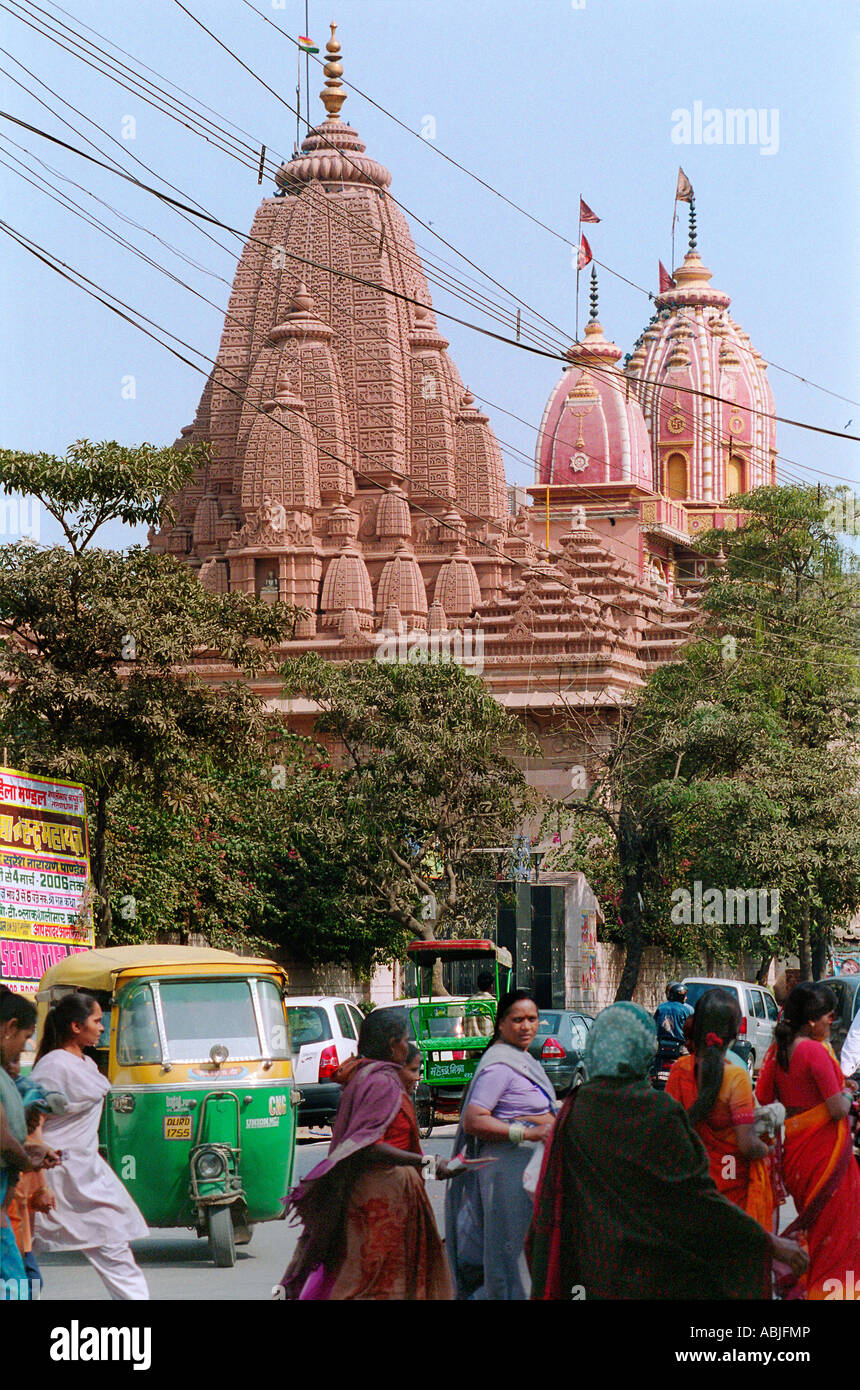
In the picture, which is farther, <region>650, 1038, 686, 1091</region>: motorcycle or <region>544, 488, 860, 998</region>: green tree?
<region>544, 488, 860, 998</region>: green tree

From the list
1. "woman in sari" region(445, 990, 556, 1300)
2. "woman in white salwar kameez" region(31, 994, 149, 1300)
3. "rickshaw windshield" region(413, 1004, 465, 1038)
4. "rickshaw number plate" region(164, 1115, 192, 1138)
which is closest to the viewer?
"woman in sari" region(445, 990, 556, 1300)

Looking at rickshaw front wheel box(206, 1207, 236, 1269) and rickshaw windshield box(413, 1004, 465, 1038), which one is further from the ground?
rickshaw windshield box(413, 1004, 465, 1038)

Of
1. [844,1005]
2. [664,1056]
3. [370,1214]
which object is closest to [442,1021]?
[664,1056]

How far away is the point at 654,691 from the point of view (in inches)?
1385

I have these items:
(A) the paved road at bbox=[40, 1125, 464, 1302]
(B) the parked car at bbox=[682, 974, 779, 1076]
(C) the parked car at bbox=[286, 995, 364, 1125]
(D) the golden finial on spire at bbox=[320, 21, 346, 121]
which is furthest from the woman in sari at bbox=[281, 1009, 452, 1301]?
(D) the golden finial on spire at bbox=[320, 21, 346, 121]

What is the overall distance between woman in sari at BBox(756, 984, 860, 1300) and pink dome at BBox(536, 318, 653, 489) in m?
55.9

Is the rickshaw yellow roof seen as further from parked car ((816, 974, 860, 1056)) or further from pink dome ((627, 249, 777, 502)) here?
pink dome ((627, 249, 777, 502))

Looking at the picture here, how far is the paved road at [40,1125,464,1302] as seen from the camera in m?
10.0

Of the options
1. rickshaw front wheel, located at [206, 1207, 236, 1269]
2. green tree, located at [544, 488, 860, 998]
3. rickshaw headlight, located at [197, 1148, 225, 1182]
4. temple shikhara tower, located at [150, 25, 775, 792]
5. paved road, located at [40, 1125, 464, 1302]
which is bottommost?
paved road, located at [40, 1125, 464, 1302]

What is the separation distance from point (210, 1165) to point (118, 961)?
52.4 inches

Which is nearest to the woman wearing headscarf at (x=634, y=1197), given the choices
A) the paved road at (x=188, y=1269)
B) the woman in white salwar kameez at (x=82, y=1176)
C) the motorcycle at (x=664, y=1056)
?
the woman in white salwar kameez at (x=82, y=1176)

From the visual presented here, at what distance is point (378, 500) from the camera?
55.5 m

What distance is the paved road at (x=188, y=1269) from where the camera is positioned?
32.9 ft
